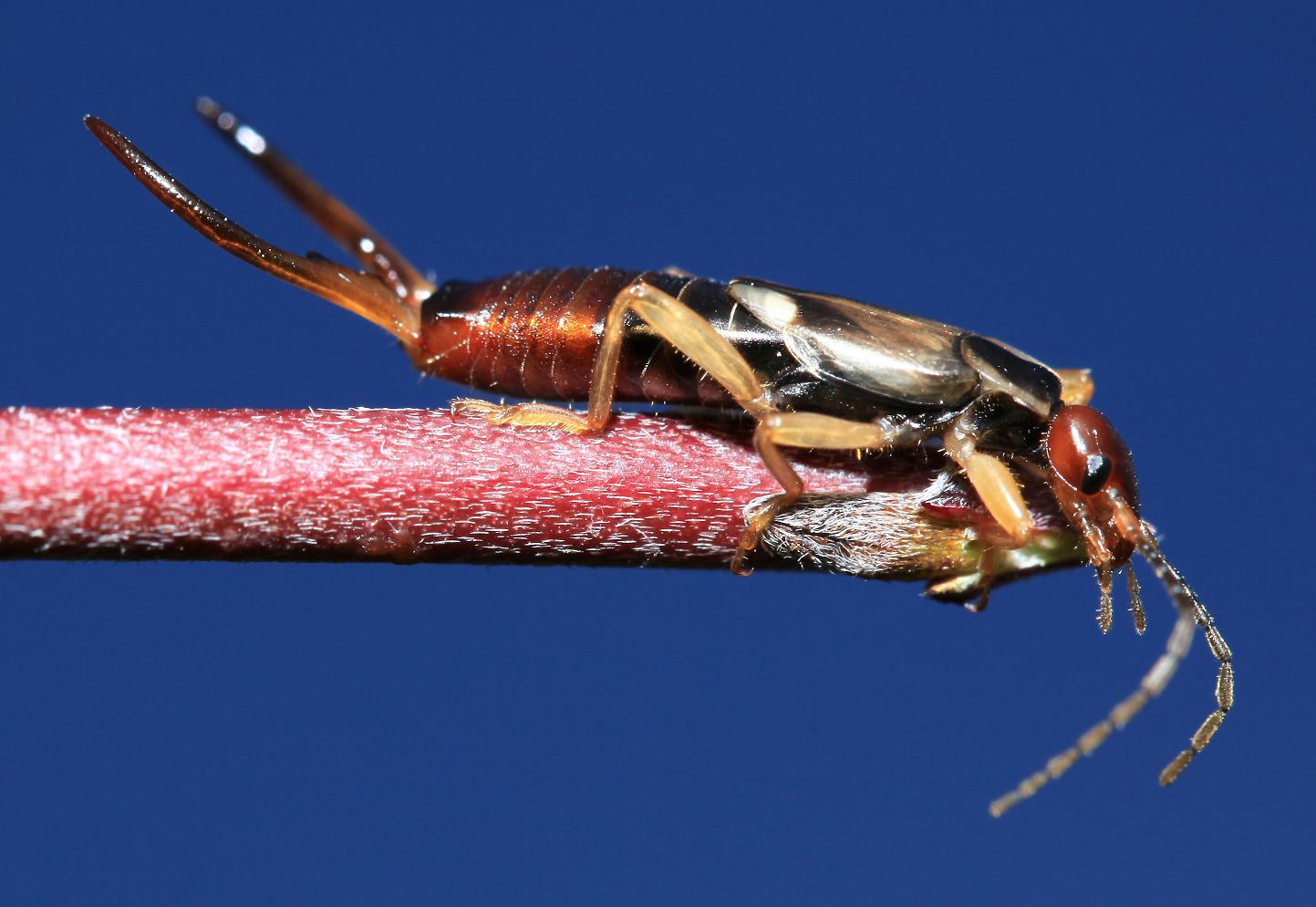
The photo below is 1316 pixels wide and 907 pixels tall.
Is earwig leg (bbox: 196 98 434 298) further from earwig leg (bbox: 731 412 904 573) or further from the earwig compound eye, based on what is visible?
the earwig compound eye

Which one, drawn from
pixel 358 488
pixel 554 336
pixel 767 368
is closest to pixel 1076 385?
pixel 767 368

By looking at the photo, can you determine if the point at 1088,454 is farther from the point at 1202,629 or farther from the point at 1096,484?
the point at 1202,629

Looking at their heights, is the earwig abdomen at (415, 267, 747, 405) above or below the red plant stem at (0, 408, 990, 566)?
above

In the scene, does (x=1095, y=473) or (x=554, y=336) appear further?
(x=554, y=336)

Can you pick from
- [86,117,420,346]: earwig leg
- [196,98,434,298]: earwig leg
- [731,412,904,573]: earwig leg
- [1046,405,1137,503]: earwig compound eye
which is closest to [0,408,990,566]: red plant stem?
[731,412,904,573]: earwig leg

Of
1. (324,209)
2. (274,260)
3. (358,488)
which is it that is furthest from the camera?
(324,209)

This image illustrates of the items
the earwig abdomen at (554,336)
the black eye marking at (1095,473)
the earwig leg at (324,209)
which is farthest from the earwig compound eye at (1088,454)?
the earwig leg at (324,209)

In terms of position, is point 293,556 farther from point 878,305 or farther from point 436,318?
point 878,305
